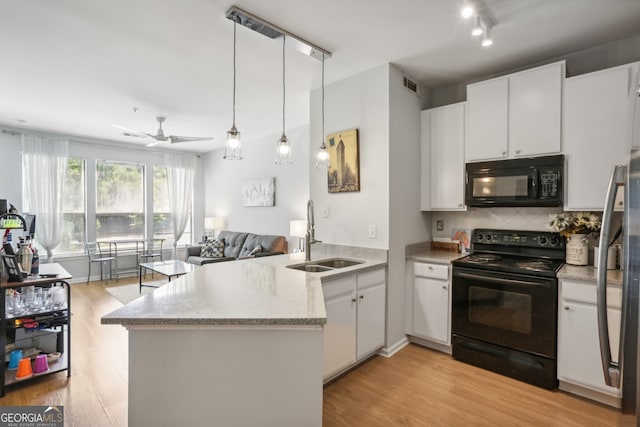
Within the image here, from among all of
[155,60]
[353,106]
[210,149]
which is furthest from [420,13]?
[210,149]

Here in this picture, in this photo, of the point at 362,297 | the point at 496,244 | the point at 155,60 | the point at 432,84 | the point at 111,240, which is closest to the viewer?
the point at 362,297

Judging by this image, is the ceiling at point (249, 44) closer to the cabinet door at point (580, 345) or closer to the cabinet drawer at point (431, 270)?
the cabinet drawer at point (431, 270)

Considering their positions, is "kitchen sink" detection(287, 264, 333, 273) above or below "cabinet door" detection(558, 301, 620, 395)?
above

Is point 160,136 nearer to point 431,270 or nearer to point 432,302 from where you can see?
point 431,270

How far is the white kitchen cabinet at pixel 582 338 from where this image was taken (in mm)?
2088

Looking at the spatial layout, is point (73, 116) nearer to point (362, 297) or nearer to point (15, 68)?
point (15, 68)

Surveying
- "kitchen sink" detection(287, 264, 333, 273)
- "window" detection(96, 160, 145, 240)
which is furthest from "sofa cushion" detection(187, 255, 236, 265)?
"kitchen sink" detection(287, 264, 333, 273)

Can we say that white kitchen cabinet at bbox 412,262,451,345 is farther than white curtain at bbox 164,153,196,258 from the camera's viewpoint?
No

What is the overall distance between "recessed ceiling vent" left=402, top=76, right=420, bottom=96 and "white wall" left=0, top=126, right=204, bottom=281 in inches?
219

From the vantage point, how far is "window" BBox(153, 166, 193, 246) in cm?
673

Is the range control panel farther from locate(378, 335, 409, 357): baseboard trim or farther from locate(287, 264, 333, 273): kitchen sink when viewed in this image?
locate(287, 264, 333, 273): kitchen sink

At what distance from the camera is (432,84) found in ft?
10.8

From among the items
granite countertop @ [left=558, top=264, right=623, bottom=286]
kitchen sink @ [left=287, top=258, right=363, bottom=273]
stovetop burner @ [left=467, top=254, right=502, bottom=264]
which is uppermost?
stovetop burner @ [left=467, top=254, right=502, bottom=264]

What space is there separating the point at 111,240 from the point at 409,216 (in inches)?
228
